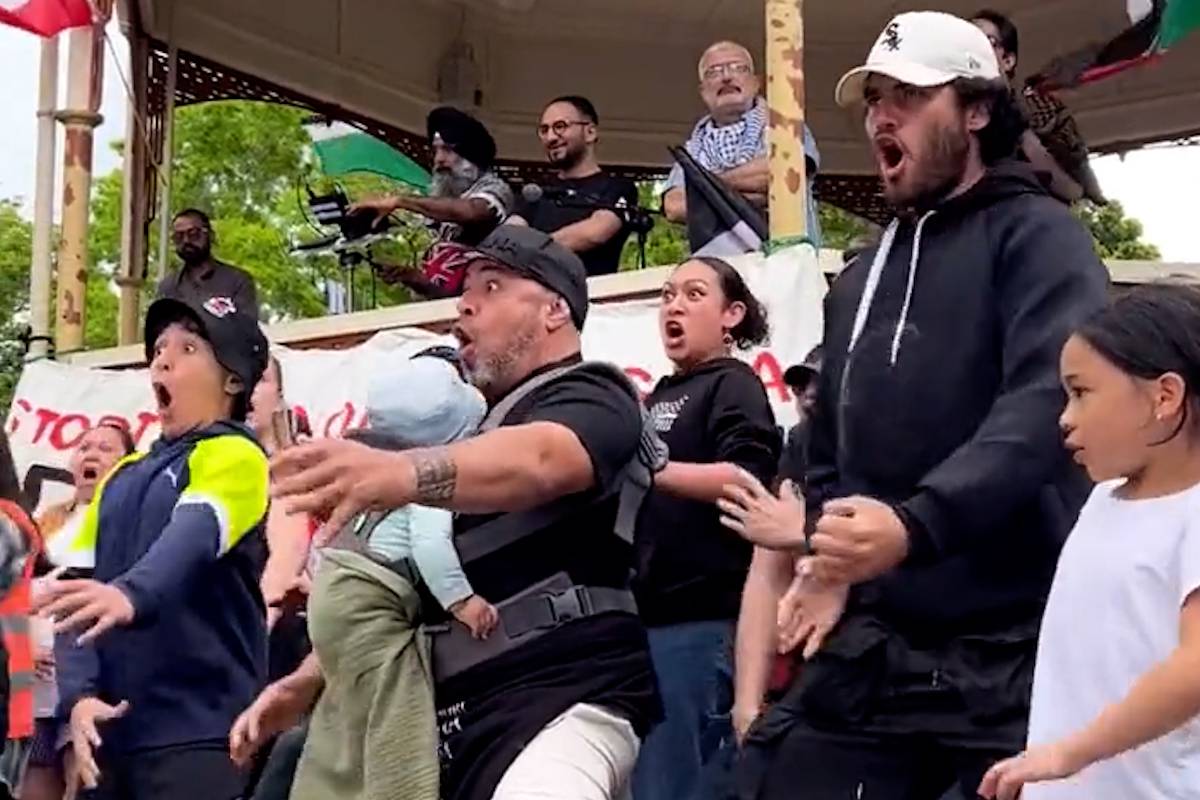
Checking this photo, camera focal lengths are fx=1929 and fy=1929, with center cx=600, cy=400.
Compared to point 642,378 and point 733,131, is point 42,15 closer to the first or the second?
point 733,131

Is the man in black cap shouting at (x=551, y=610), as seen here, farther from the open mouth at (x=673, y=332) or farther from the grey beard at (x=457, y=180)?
the grey beard at (x=457, y=180)

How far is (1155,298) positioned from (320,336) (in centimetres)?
634

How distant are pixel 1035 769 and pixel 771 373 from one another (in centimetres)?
430

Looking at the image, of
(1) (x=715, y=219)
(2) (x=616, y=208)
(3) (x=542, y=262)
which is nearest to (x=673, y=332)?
(3) (x=542, y=262)

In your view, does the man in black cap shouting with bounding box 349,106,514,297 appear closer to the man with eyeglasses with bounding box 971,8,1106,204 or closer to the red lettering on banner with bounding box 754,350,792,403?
the red lettering on banner with bounding box 754,350,792,403

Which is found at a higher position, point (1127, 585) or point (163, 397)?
point (163, 397)

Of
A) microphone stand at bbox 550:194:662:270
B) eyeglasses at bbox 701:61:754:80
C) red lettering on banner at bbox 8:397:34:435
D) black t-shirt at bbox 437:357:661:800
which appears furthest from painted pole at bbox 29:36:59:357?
black t-shirt at bbox 437:357:661:800

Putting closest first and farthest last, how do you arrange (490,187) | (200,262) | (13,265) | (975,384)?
(975,384), (490,187), (200,262), (13,265)

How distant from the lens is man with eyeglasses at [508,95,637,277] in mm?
8570

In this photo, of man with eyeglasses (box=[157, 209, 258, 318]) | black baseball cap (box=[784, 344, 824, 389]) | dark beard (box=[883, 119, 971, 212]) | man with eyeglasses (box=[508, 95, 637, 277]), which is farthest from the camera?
man with eyeglasses (box=[157, 209, 258, 318])

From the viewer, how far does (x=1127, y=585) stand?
287 centimetres

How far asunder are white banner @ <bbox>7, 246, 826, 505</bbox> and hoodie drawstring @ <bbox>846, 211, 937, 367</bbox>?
3070 millimetres

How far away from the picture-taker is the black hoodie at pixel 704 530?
516 centimetres

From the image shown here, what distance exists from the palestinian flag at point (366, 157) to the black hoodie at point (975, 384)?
1152 cm
